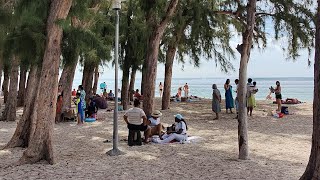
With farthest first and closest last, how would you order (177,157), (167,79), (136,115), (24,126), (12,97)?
1. (167,79)
2. (12,97)
3. (136,115)
4. (24,126)
5. (177,157)

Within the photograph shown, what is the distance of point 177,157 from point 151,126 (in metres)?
2.45

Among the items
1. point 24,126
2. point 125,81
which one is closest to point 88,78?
point 125,81

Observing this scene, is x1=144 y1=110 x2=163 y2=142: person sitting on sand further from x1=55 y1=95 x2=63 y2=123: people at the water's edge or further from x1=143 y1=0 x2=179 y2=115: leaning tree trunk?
x1=55 y1=95 x2=63 y2=123: people at the water's edge

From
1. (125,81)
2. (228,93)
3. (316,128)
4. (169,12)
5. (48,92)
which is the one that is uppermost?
(169,12)

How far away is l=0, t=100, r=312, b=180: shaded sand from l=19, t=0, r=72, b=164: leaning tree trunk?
0.30 meters

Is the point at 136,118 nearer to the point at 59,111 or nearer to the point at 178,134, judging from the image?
the point at 178,134

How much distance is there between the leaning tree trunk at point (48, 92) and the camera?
6936 mm

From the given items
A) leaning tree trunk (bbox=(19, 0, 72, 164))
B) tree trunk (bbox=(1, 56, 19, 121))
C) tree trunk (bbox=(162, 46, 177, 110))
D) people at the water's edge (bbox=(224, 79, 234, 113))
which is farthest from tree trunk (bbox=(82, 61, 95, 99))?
leaning tree trunk (bbox=(19, 0, 72, 164))

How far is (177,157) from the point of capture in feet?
25.1

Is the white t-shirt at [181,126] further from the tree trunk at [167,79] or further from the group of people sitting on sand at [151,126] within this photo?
the tree trunk at [167,79]

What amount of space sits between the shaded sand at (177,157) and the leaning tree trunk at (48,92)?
302 millimetres

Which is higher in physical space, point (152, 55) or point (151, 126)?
point (152, 55)

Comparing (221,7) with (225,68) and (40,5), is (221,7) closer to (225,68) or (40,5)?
(225,68)

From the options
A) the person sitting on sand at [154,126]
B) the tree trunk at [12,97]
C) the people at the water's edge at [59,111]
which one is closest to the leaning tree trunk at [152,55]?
the person sitting on sand at [154,126]
